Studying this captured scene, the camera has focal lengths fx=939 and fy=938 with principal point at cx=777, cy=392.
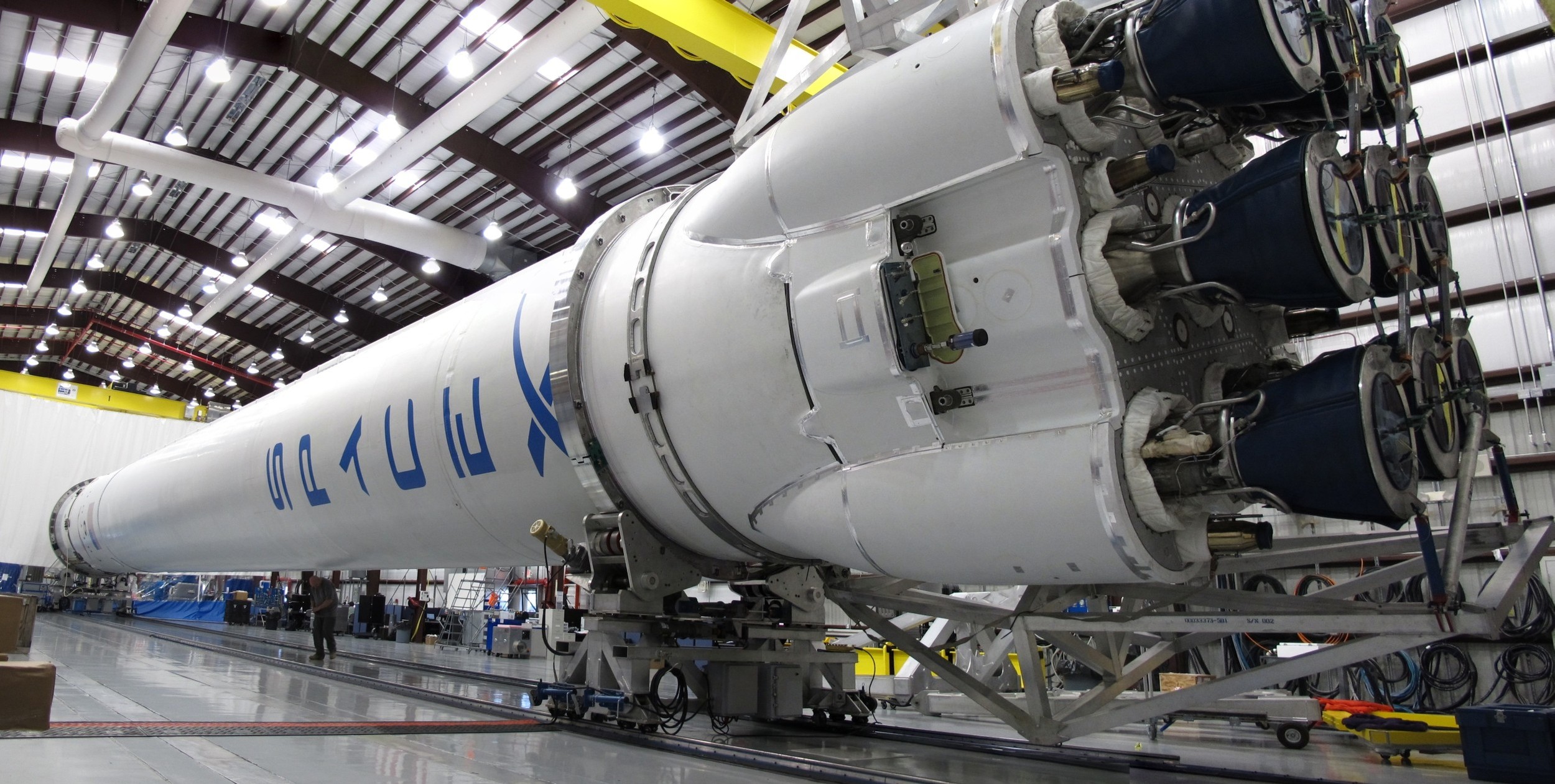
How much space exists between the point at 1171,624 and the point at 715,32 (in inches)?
344

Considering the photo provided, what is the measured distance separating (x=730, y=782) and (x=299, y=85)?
48.2 feet

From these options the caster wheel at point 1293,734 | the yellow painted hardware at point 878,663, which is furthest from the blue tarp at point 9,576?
the caster wheel at point 1293,734

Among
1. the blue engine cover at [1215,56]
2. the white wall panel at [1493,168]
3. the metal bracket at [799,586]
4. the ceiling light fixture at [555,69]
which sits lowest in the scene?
the metal bracket at [799,586]

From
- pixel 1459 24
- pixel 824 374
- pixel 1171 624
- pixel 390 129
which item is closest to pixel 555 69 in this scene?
pixel 390 129

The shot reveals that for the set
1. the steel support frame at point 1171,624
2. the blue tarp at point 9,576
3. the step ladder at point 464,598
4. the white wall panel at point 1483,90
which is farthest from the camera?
the blue tarp at point 9,576

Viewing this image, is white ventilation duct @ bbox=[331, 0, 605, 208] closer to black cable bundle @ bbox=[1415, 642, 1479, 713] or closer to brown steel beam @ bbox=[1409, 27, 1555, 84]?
brown steel beam @ bbox=[1409, 27, 1555, 84]

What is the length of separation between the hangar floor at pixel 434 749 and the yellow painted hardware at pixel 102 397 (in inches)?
1239

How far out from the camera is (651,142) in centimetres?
1377

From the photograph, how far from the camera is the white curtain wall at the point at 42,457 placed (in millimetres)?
16984

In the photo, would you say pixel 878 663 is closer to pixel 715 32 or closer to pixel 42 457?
pixel 715 32

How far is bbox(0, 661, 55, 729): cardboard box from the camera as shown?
3420mm

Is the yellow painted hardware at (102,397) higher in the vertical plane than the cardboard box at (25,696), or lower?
higher

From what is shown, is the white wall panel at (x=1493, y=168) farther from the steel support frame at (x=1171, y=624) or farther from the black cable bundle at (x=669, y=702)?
the black cable bundle at (x=669, y=702)

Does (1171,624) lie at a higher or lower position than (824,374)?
lower
